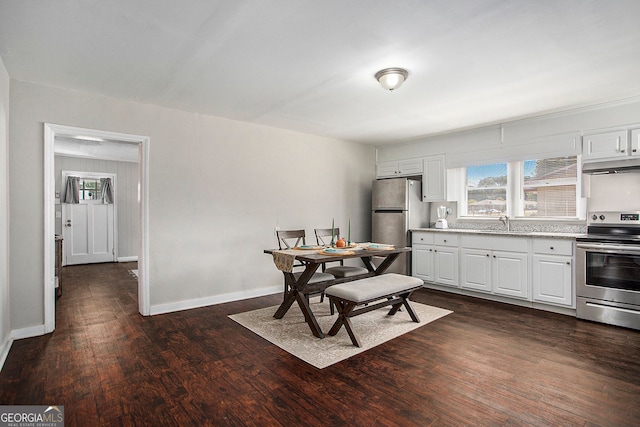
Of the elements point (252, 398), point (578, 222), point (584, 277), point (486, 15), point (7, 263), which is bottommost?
point (252, 398)

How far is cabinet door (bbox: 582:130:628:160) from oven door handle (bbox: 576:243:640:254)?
1005 millimetres

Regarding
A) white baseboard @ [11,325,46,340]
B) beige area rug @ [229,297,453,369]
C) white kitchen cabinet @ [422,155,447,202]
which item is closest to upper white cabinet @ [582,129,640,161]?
white kitchen cabinet @ [422,155,447,202]

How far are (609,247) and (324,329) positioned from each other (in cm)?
305

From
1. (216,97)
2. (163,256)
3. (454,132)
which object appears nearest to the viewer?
(216,97)

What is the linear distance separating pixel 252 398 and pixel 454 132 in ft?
14.8

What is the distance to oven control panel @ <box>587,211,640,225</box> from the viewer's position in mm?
3582

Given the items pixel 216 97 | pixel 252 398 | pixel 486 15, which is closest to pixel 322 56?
pixel 486 15

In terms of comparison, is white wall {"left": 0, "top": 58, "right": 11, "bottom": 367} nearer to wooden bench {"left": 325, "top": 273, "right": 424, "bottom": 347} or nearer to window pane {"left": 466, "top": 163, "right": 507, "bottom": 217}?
wooden bench {"left": 325, "top": 273, "right": 424, "bottom": 347}

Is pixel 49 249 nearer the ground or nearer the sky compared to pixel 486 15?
nearer the ground

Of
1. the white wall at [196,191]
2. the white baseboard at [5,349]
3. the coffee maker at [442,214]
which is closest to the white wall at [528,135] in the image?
the coffee maker at [442,214]

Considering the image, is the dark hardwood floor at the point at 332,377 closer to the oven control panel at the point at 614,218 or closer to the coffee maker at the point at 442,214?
the oven control panel at the point at 614,218

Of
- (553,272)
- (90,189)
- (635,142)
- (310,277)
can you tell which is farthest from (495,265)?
(90,189)

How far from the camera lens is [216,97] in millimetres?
3588

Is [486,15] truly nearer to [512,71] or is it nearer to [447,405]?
[512,71]
